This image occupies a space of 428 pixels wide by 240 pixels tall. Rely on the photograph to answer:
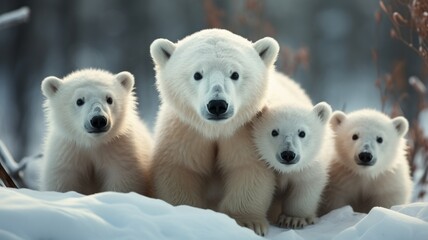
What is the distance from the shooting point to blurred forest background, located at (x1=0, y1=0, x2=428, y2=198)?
13.0 m

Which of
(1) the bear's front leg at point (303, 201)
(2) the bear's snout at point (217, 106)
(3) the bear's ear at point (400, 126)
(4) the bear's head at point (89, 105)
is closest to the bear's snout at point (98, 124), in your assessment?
(4) the bear's head at point (89, 105)

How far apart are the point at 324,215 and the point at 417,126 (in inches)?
89.2

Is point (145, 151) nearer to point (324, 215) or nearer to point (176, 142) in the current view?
point (176, 142)

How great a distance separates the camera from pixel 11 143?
11.8 m

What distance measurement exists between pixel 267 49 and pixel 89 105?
127cm

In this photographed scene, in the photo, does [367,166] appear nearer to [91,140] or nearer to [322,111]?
[322,111]

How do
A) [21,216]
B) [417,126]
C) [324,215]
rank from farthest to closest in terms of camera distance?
[417,126] < [324,215] < [21,216]

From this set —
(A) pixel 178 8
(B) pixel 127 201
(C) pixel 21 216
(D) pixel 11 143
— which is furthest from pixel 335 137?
(A) pixel 178 8

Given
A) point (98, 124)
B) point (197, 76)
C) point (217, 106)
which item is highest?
point (197, 76)

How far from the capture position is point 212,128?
4828mm

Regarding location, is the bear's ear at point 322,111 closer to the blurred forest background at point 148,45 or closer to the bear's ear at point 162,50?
the bear's ear at point 162,50

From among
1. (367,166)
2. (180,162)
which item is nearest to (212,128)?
(180,162)

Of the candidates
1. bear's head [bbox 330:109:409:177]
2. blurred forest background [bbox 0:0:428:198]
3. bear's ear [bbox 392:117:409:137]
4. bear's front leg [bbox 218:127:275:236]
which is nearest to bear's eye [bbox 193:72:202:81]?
bear's front leg [bbox 218:127:275:236]

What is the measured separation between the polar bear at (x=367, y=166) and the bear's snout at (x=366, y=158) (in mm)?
64
